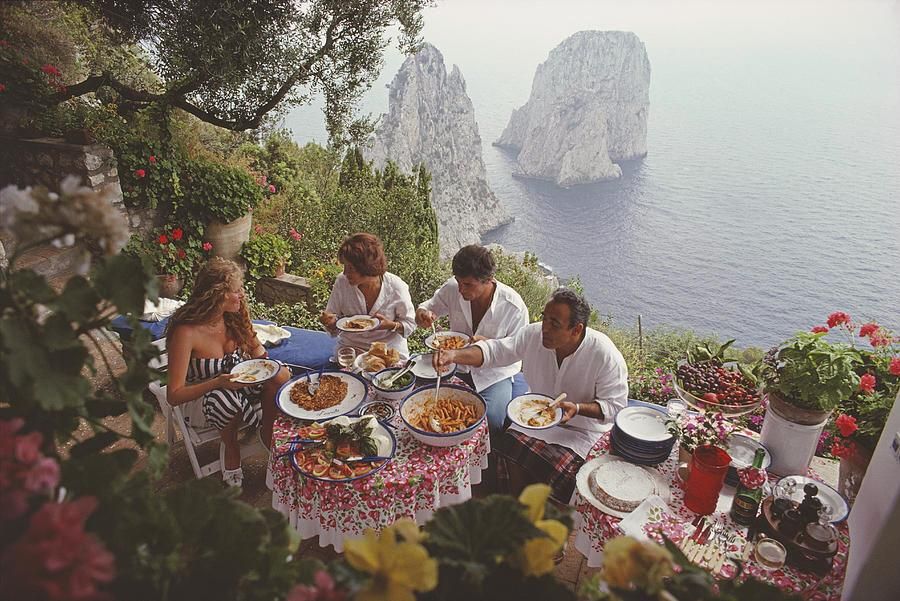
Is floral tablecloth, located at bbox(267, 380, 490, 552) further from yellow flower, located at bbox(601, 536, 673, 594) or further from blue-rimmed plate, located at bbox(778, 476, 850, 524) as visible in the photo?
yellow flower, located at bbox(601, 536, 673, 594)

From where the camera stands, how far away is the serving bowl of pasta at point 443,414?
2482 mm

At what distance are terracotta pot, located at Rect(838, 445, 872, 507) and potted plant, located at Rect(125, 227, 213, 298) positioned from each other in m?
6.02

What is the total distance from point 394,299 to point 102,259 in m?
3.34

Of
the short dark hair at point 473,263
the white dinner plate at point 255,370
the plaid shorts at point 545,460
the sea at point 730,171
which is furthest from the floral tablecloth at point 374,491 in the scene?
the sea at point 730,171

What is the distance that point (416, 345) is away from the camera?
6223mm

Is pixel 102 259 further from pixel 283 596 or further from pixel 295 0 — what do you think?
pixel 295 0

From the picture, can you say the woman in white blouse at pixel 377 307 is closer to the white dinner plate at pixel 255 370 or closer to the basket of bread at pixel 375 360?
the basket of bread at pixel 375 360

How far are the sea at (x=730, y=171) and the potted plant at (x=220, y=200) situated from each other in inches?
427

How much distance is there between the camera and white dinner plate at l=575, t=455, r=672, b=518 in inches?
82.0

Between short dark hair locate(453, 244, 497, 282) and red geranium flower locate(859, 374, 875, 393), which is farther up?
short dark hair locate(453, 244, 497, 282)

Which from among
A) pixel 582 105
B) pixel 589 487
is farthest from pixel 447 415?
pixel 582 105

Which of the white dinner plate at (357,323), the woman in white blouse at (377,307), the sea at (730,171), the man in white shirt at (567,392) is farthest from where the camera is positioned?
the sea at (730,171)

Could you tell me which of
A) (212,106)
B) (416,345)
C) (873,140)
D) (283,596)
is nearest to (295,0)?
(212,106)

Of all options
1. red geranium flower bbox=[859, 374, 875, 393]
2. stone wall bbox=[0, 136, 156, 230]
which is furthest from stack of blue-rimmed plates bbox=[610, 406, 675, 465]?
stone wall bbox=[0, 136, 156, 230]
